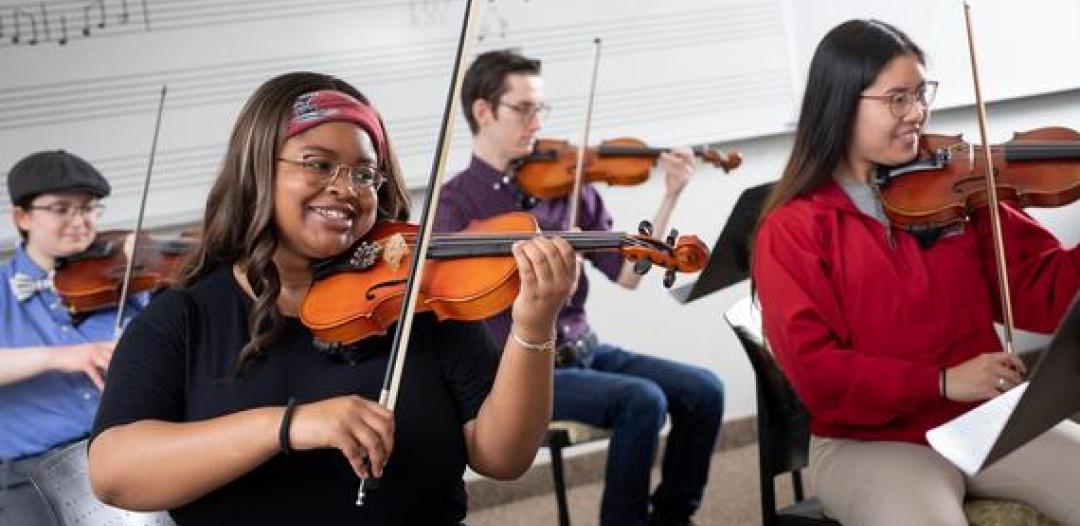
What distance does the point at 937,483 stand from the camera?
1.94 m

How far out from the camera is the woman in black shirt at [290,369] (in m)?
1.50

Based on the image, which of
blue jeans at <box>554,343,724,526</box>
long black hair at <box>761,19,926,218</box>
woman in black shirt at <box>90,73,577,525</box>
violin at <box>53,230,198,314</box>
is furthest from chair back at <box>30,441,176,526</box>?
blue jeans at <box>554,343,724,526</box>

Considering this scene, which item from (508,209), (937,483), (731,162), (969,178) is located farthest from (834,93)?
(731,162)

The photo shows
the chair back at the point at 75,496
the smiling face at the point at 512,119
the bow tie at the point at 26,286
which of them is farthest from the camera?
the smiling face at the point at 512,119

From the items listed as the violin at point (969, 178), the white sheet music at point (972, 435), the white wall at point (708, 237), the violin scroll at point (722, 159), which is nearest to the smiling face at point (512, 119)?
the violin scroll at point (722, 159)

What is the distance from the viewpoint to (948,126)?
161 inches

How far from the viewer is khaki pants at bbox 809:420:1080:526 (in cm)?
191

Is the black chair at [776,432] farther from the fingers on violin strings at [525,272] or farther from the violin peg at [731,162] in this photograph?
the violin peg at [731,162]

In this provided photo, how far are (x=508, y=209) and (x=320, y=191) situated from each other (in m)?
1.53

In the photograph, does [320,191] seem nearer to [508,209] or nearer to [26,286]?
[26,286]

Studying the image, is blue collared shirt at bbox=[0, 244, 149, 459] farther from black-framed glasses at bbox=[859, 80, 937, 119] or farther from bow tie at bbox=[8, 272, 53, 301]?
black-framed glasses at bbox=[859, 80, 937, 119]

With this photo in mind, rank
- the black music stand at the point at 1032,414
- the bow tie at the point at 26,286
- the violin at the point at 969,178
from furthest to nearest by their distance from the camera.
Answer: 1. the bow tie at the point at 26,286
2. the violin at the point at 969,178
3. the black music stand at the point at 1032,414

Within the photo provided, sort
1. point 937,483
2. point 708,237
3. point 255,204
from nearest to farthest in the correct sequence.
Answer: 1. point 255,204
2. point 937,483
3. point 708,237

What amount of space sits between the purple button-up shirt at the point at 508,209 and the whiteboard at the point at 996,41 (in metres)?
1.09
